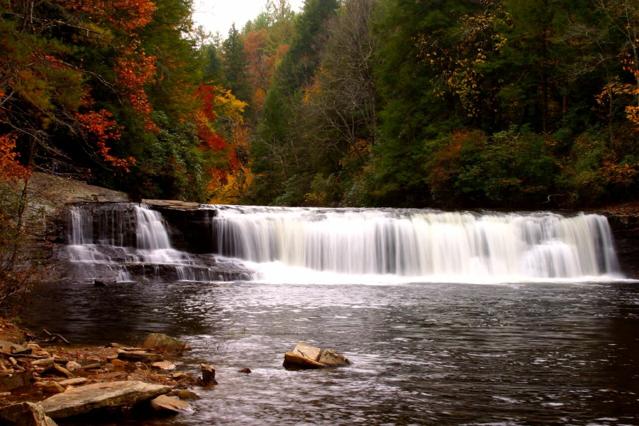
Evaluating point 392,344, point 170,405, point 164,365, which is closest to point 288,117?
point 392,344

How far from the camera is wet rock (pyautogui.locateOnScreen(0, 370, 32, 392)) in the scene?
660 centimetres

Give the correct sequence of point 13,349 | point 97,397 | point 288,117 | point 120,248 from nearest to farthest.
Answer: point 97,397 → point 13,349 → point 120,248 → point 288,117

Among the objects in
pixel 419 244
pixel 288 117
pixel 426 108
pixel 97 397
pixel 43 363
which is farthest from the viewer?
pixel 288 117

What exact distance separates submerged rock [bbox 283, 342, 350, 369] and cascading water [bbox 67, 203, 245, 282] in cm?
1174

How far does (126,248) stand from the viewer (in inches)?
843

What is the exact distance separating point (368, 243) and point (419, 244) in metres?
1.81

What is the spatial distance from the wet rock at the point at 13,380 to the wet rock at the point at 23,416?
1.54 metres

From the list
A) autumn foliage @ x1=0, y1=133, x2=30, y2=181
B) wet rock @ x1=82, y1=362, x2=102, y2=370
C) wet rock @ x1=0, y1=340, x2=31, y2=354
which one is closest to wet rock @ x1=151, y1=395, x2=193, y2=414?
wet rock @ x1=82, y1=362, x2=102, y2=370

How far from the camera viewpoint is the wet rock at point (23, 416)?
5.03 metres

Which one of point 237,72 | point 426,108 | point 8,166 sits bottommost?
point 8,166

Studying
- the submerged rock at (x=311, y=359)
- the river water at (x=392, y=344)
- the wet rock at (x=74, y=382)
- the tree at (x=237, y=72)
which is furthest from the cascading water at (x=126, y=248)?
the tree at (x=237, y=72)

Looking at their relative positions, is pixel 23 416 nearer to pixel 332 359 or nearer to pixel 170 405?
pixel 170 405

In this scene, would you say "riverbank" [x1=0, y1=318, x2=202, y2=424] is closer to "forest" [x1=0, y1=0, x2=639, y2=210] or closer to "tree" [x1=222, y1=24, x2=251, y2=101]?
"forest" [x1=0, y1=0, x2=639, y2=210]

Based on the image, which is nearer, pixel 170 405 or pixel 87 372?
pixel 170 405
